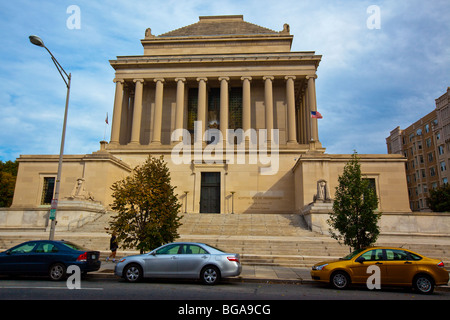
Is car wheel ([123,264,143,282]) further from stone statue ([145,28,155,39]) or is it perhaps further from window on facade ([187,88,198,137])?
stone statue ([145,28,155,39])

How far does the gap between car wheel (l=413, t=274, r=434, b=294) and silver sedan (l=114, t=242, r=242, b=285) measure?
220 inches

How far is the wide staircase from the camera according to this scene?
1662 cm

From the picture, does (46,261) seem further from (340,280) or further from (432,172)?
(432,172)

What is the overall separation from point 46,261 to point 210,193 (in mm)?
23304

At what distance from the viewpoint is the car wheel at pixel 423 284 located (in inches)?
396

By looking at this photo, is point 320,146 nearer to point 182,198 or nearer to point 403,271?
point 182,198

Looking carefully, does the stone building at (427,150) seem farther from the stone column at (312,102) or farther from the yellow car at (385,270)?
the yellow car at (385,270)

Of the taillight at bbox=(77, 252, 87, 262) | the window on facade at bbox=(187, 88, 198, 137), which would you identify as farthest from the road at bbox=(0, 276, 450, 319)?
the window on facade at bbox=(187, 88, 198, 137)

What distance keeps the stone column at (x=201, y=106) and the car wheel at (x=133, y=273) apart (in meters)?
26.3

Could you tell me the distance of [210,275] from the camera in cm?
1062

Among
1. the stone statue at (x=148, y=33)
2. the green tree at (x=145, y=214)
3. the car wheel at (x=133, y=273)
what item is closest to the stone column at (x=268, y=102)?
the stone statue at (x=148, y=33)

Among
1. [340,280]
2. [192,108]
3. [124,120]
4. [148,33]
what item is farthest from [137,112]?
[340,280]

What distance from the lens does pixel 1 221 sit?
25.2 metres

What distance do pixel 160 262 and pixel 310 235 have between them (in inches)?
555
